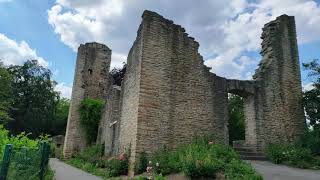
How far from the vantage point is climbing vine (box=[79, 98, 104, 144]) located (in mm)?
22047

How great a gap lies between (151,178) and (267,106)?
7.79 metres

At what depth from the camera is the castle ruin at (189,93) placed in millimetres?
11578

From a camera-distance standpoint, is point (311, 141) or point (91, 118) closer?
point (311, 141)

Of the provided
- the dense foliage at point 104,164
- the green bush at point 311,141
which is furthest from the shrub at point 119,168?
the green bush at point 311,141

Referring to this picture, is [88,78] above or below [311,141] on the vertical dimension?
above

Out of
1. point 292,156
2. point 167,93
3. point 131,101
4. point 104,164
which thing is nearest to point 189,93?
point 167,93

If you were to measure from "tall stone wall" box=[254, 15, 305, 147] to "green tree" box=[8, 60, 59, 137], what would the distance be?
3422 cm

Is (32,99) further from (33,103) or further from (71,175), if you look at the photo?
(71,175)

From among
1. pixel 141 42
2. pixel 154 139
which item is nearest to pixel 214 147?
pixel 154 139

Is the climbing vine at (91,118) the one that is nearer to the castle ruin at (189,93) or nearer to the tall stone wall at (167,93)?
the castle ruin at (189,93)

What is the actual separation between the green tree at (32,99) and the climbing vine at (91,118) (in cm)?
2187

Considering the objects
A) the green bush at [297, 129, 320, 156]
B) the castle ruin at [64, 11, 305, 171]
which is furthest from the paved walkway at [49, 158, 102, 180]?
the green bush at [297, 129, 320, 156]

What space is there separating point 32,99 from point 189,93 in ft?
118

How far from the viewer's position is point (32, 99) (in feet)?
143
